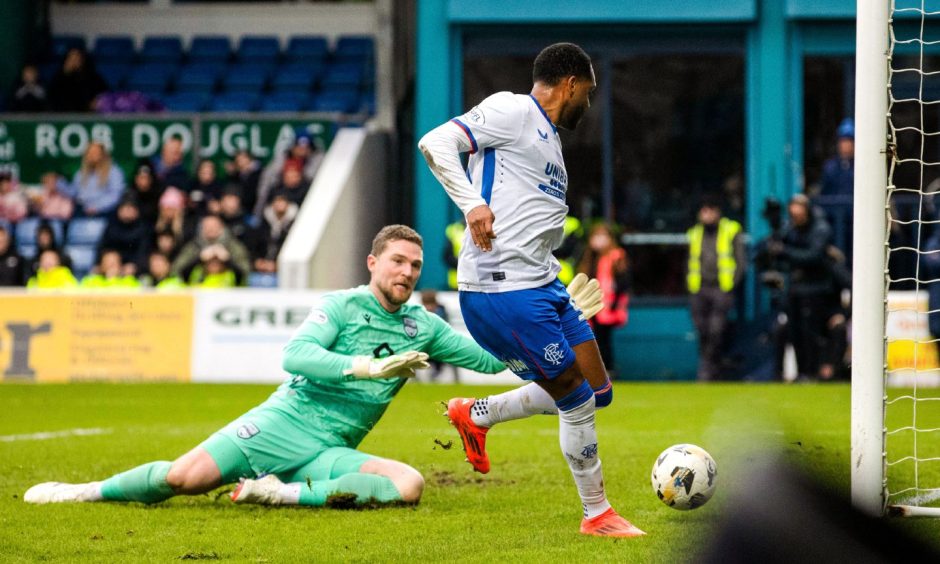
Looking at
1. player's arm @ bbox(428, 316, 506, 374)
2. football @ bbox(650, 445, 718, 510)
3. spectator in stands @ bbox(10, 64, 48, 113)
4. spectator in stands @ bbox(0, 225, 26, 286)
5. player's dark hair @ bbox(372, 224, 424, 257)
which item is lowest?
football @ bbox(650, 445, 718, 510)

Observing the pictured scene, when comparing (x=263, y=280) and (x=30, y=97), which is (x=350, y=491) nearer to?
(x=263, y=280)

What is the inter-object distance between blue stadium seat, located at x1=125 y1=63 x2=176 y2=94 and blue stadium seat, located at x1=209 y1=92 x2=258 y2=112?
1025 millimetres

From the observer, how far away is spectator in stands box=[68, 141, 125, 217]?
709 inches

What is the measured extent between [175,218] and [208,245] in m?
0.91

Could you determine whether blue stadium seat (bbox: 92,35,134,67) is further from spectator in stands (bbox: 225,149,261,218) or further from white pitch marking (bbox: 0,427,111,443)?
white pitch marking (bbox: 0,427,111,443)

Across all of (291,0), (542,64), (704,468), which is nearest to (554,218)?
(542,64)

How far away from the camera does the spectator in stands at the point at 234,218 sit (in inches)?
668

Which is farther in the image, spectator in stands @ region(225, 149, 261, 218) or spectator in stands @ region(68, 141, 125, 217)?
spectator in stands @ region(68, 141, 125, 217)

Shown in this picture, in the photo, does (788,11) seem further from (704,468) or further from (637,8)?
(704,468)

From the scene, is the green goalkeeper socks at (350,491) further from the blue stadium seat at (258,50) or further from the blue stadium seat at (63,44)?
the blue stadium seat at (63,44)

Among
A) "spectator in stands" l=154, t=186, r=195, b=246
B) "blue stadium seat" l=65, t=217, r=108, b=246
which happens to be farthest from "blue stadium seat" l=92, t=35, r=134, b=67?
"spectator in stands" l=154, t=186, r=195, b=246

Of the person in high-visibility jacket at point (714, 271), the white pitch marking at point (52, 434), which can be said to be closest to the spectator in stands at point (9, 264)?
the white pitch marking at point (52, 434)

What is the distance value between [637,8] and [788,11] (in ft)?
6.48

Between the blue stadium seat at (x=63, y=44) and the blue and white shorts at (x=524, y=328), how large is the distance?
18.8 metres
